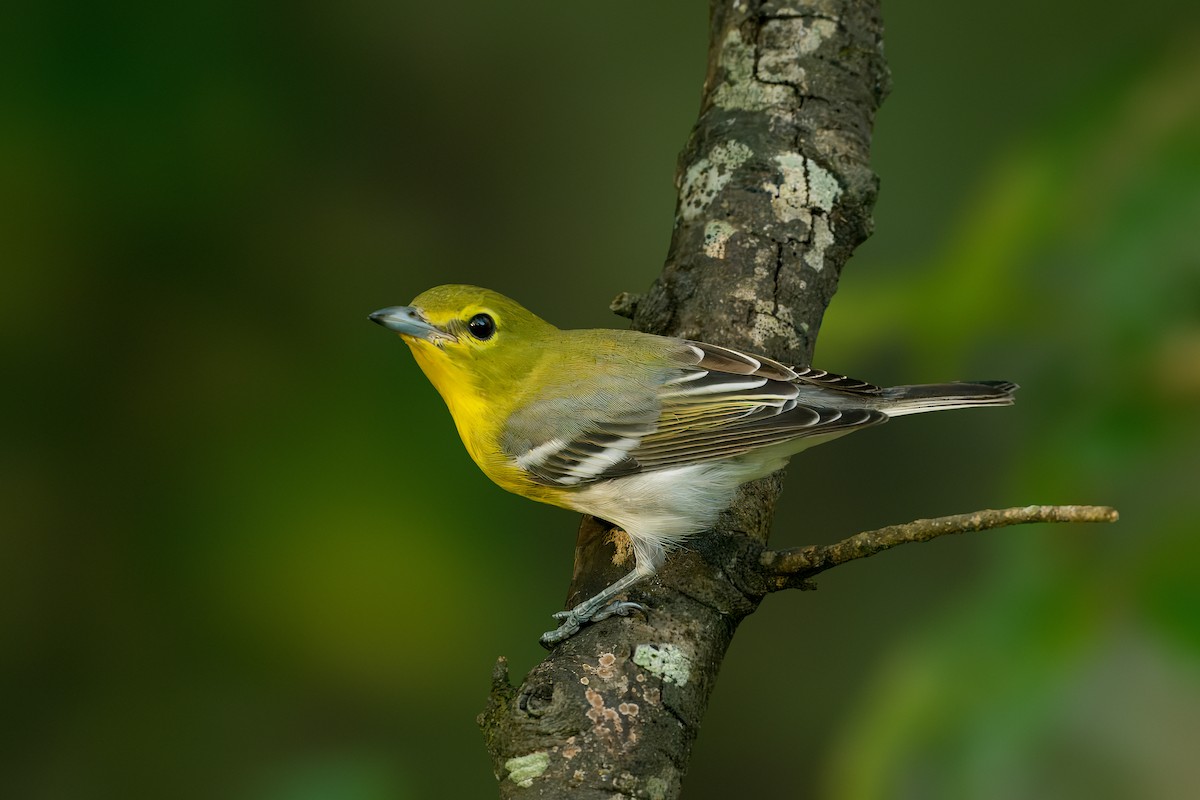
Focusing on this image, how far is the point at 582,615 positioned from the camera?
191cm

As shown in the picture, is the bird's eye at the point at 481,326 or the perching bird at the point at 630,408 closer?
the perching bird at the point at 630,408

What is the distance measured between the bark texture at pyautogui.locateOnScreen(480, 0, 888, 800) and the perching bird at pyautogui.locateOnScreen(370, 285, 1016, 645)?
0.30ft

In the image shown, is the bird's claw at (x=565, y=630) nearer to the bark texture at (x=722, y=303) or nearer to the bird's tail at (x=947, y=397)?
the bark texture at (x=722, y=303)

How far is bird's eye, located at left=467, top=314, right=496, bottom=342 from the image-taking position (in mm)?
2316

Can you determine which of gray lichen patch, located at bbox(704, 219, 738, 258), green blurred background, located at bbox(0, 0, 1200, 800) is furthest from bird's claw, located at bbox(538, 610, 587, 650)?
green blurred background, located at bbox(0, 0, 1200, 800)

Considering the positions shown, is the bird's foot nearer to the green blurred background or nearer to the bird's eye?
the bird's eye

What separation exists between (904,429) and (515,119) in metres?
1.91

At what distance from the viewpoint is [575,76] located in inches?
160

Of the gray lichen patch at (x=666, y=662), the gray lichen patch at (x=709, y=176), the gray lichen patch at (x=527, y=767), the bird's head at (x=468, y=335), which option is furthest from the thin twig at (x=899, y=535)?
the gray lichen patch at (x=709, y=176)

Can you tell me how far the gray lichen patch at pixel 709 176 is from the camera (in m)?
2.49

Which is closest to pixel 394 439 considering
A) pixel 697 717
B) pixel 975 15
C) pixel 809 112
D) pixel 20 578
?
pixel 20 578

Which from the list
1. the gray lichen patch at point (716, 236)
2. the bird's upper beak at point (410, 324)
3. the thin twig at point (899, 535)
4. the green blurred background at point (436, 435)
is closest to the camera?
the thin twig at point (899, 535)

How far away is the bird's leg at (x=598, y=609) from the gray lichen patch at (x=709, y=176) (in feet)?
3.14

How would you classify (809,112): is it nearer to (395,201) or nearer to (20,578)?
(395,201)
